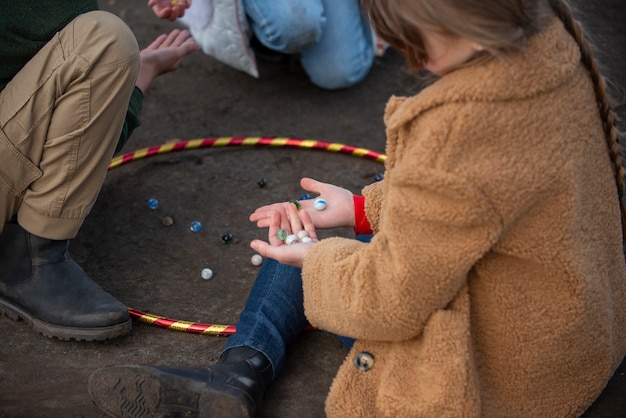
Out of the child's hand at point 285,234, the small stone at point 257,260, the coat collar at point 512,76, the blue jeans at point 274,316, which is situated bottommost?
the small stone at point 257,260

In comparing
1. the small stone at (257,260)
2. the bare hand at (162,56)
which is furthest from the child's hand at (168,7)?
the small stone at (257,260)

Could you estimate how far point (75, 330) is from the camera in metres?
2.20

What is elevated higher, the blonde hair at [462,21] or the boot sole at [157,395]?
the blonde hair at [462,21]

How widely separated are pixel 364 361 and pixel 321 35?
6.79ft

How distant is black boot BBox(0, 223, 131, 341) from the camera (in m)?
2.20

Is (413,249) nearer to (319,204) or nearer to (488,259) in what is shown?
(488,259)

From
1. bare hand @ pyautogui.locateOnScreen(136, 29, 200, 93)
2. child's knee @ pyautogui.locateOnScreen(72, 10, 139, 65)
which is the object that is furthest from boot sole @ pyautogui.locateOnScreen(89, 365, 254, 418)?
bare hand @ pyautogui.locateOnScreen(136, 29, 200, 93)

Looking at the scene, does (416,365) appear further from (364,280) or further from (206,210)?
(206,210)

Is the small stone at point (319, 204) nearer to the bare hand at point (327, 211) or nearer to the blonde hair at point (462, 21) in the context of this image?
the bare hand at point (327, 211)

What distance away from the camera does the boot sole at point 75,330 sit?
2195mm

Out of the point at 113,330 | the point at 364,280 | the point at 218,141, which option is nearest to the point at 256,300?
the point at 113,330

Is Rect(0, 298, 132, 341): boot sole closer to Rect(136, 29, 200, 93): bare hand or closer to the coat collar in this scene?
Rect(136, 29, 200, 93): bare hand

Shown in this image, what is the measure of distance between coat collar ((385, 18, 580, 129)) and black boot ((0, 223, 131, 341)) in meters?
1.08

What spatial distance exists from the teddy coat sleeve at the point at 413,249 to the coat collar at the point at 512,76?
1.5 inches
